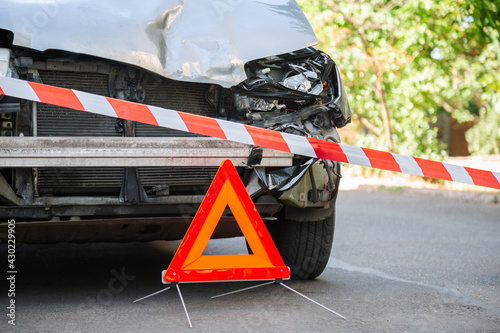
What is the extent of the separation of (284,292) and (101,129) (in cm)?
→ 145

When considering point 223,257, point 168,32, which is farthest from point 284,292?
point 168,32

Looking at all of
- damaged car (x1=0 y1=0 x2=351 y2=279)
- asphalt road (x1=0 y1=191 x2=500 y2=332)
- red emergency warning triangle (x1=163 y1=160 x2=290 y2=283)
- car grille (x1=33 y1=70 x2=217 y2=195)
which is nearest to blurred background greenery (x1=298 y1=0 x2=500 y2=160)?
asphalt road (x1=0 y1=191 x2=500 y2=332)

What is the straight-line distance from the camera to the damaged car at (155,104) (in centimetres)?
338

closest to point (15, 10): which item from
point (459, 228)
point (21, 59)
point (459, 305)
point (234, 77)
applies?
point (21, 59)

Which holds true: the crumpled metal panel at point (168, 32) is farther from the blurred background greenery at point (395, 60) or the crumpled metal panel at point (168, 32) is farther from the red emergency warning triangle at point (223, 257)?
the blurred background greenery at point (395, 60)

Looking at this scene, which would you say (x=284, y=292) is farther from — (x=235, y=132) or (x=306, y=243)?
(x=235, y=132)

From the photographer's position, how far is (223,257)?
342 centimetres

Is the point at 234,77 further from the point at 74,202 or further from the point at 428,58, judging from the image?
the point at 428,58

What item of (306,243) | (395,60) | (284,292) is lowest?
(284,292)

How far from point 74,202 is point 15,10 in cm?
103

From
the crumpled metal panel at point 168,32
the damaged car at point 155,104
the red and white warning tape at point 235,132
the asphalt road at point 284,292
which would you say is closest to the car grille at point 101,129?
the damaged car at point 155,104

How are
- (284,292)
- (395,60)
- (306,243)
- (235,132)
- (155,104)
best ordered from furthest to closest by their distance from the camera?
(395,60) → (306,243) → (284,292) → (155,104) → (235,132)

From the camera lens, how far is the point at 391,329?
3.18 metres

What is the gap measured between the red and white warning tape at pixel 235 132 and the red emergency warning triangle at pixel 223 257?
0.20 metres
